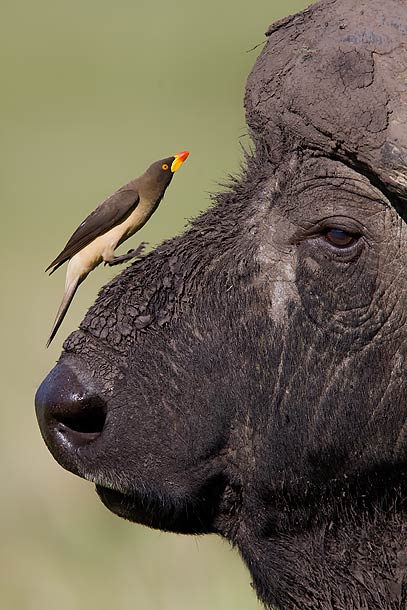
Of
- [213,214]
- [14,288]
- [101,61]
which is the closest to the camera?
[213,214]

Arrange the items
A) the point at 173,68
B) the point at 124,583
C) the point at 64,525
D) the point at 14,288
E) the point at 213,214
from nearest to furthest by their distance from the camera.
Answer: the point at 213,214 → the point at 124,583 → the point at 64,525 → the point at 14,288 → the point at 173,68

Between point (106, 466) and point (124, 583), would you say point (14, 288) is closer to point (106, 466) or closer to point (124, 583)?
point (124, 583)

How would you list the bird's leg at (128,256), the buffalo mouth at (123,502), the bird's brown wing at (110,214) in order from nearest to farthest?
the buffalo mouth at (123,502) < the bird's leg at (128,256) < the bird's brown wing at (110,214)

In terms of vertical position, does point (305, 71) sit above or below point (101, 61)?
below

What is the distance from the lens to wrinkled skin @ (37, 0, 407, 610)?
4930mm

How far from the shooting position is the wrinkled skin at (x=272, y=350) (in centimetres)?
493

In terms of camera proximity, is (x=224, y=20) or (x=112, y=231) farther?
(x=224, y=20)

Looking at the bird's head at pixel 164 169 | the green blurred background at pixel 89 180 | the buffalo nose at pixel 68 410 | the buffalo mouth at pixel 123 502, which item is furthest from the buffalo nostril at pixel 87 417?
the bird's head at pixel 164 169

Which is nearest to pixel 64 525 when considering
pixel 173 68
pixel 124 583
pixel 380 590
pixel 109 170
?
pixel 124 583

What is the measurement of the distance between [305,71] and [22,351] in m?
8.15

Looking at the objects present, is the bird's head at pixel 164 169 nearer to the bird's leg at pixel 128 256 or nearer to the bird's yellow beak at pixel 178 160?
the bird's yellow beak at pixel 178 160

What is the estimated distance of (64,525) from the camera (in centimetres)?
962

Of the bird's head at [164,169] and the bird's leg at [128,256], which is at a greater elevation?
the bird's head at [164,169]

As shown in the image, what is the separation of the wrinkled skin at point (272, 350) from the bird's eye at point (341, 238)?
0.05 feet
